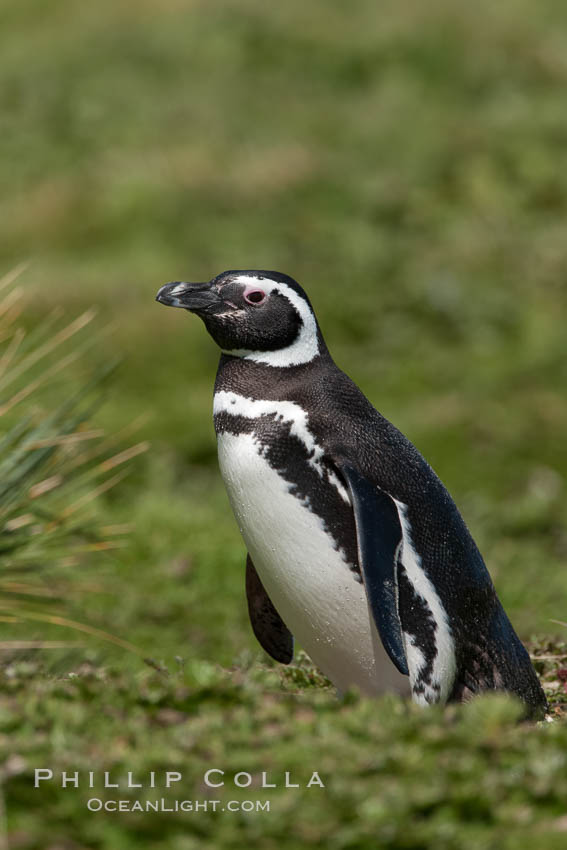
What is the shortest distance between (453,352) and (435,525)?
7.94 m

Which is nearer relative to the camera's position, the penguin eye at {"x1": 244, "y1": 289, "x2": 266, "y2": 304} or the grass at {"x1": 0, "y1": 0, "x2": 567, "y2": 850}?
the grass at {"x1": 0, "y1": 0, "x2": 567, "y2": 850}

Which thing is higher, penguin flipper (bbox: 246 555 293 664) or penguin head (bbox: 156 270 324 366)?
penguin head (bbox: 156 270 324 366)

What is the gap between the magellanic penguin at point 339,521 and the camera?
362 cm

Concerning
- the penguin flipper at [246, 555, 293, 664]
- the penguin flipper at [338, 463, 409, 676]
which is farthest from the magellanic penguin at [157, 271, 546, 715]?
the penguin flipper at [246, 555, 293, 664]

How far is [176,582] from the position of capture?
7.41m

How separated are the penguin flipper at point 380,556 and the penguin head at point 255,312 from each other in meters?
0.55

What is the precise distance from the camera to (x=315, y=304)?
38.7ft

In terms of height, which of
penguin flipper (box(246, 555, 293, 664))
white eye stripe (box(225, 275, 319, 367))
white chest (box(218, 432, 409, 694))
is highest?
white eye stripe (box(225, 275, 319, 367))

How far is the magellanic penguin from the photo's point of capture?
362cm

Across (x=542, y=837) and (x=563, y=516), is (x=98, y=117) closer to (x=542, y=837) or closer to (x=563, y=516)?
(x=563, y=516)

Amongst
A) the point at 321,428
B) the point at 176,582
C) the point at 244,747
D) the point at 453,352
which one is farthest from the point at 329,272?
the point at 244,747

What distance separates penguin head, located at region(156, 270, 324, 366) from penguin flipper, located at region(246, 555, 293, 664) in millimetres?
899

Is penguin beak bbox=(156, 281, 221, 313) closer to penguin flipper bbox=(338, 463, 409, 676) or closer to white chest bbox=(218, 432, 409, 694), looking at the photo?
white chest bbox=(218, 432, 409, 694)

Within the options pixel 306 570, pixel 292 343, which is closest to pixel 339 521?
pixel 306 570
